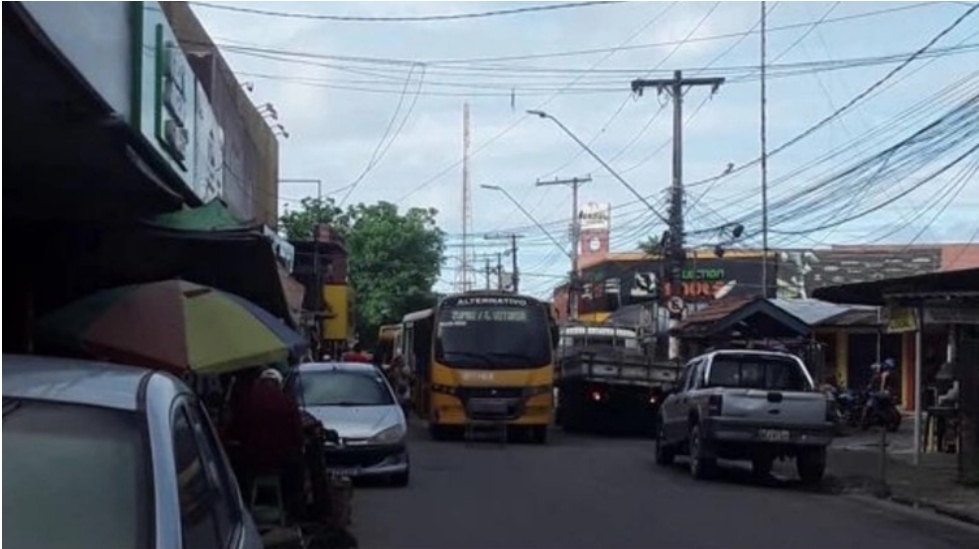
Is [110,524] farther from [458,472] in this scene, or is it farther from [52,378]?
[458,472]

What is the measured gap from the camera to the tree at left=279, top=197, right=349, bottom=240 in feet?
222

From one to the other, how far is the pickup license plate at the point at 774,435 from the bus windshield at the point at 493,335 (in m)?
10.5

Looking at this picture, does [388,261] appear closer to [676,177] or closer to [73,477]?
[676,177]

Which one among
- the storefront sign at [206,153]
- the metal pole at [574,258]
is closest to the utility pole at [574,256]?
the metal pole at [574,258]

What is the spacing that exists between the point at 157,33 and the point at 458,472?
36.8 feet

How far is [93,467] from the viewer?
5.02 meters

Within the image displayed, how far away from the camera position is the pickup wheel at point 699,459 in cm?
2450

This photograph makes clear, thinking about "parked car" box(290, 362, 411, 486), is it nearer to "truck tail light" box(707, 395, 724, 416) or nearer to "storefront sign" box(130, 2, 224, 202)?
"storefront sign" box(130, 2, 224, 202)

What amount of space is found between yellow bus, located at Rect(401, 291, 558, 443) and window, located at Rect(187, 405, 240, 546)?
27.0m

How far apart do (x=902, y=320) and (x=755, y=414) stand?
12.9 ft

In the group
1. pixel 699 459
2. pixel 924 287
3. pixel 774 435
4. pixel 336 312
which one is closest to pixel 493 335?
pixel 699 459

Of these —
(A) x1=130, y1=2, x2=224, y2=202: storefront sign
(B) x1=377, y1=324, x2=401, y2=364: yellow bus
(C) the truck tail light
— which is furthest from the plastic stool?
(B) x1=377, y1=324, x2=401, y2=364: yellow bus

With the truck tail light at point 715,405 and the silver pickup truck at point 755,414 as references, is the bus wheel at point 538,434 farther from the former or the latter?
the truck tail light at point 715,405

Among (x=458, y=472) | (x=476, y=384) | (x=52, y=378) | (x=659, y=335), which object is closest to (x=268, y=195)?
(x=659, y=335)
